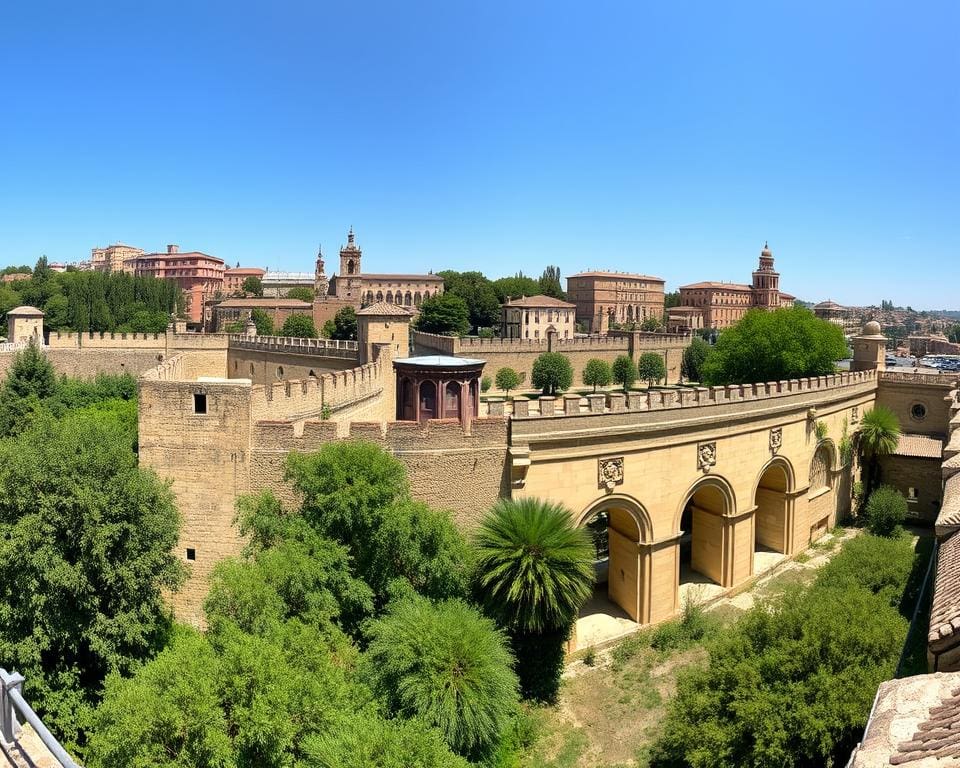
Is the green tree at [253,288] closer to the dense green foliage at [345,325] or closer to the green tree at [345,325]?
the dense green foliage at [345,325]

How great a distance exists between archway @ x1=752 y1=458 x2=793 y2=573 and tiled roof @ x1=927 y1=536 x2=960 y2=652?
13.6 m

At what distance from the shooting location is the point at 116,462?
15.2 metres

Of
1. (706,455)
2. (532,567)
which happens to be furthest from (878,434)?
(532,567)

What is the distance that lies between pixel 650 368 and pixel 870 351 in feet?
112

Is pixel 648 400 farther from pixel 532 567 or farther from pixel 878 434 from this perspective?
pixel 878 434

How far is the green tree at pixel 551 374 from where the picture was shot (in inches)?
2361

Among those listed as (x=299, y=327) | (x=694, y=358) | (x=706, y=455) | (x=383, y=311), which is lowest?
(x=706, y=455)

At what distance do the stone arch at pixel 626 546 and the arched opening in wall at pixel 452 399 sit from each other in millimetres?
4789

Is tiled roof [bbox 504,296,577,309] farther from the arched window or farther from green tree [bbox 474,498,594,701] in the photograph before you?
green tree [bbox 474,498,594,701]

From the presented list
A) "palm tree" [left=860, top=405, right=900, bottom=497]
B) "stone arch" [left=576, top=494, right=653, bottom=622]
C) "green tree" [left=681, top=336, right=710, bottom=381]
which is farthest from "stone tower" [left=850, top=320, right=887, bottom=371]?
"green tree" [left=681, top=336, right=710, bottom=381]

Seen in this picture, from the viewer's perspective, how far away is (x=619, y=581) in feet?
68.2

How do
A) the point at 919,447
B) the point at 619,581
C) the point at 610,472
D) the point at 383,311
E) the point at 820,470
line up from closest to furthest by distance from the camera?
the point at 610,472
the point at 619,581
the point at 820,470
the point at 919,447
the point at 383,311

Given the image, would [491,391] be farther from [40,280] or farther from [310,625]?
[40,280]

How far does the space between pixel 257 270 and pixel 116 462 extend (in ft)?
533
